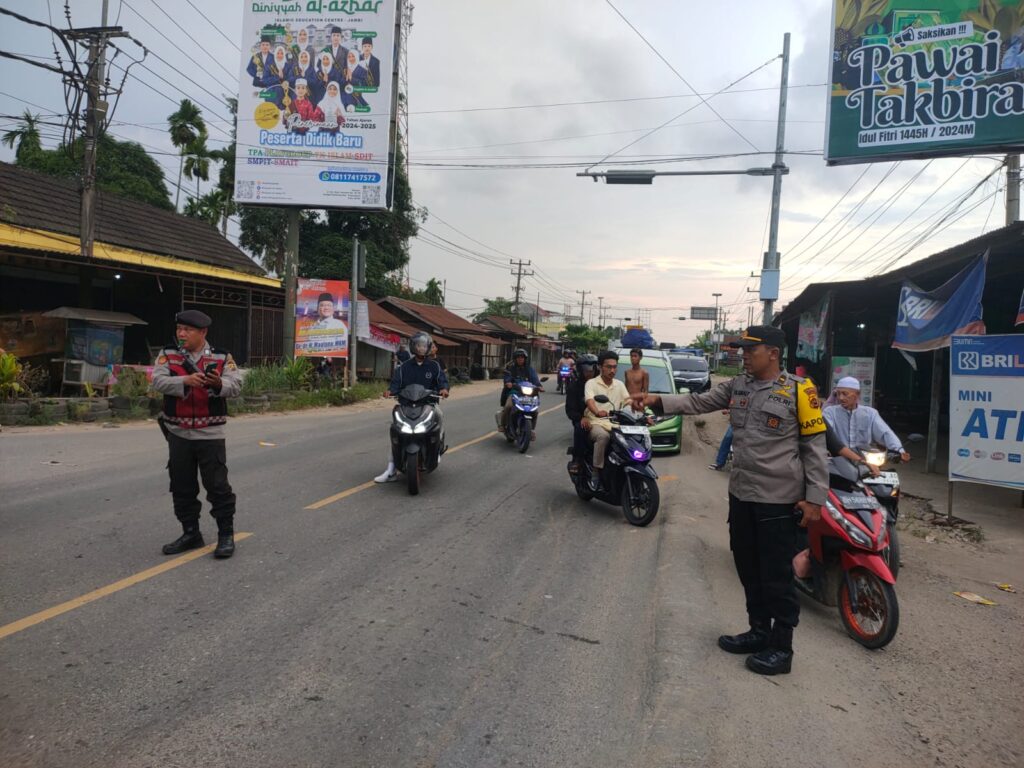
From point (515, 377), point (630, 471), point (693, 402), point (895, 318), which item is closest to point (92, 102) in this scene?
point (515, 377)

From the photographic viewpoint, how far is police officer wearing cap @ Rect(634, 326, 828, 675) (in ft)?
11.5

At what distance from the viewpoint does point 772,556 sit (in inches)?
139

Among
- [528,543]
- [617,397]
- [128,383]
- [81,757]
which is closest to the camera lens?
[81,757]

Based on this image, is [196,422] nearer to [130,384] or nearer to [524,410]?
[524,410]

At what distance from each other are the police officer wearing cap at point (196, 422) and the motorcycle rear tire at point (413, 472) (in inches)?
97.3

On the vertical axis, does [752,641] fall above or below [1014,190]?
below

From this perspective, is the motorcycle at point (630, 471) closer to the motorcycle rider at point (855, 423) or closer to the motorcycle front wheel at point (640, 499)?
the motorcycle front wheel at point (640, 499)

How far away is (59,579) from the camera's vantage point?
4270 millimetres

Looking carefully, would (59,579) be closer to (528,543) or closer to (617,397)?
(528,543)

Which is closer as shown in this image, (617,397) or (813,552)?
(813,552)

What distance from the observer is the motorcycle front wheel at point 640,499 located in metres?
6.40

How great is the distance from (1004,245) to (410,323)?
96.8ft

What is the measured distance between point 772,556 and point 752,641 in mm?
550

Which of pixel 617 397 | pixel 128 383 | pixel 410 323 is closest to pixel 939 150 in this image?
pixel 617 397
